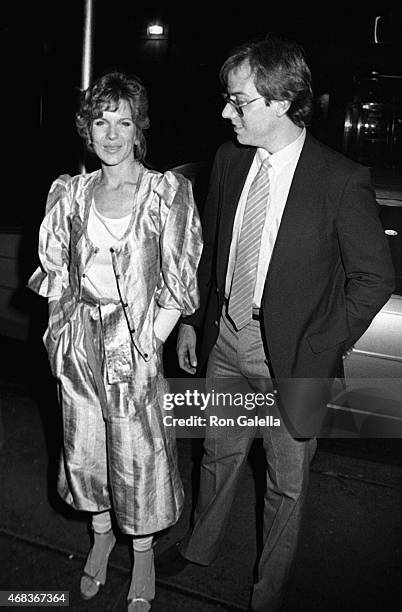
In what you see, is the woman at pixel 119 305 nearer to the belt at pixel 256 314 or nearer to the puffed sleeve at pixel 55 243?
the puffed sleeve at pixel 55 243

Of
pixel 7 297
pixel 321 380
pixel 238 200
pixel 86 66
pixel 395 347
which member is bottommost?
pixel 7 297

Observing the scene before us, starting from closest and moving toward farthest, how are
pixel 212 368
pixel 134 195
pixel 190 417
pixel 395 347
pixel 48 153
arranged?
pixel 134 195
pixel 212 368
pixel 395 347
pixel 190 417
pixel 48 153

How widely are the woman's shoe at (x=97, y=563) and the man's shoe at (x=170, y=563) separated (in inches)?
8.6

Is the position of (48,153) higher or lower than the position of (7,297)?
lower

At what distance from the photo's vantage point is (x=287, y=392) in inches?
102

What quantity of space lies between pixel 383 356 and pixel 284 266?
1.44 meters

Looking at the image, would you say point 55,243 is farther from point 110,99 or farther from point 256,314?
point 256,314

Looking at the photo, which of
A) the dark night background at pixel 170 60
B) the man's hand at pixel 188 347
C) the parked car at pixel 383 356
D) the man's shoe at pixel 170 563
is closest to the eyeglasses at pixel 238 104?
the man's hand at pixel 188 347

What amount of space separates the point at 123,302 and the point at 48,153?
2200cm

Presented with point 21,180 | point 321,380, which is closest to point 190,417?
point 321,380

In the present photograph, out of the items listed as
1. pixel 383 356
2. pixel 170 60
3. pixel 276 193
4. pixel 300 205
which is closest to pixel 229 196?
pixel 276 193

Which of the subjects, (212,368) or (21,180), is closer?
(212,368)

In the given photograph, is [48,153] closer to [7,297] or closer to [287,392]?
[7,297]

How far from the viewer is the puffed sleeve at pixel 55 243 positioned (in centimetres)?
267
